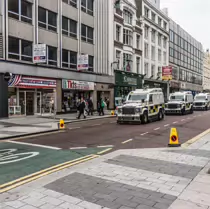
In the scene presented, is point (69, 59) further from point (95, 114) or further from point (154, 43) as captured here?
point (154, 43)

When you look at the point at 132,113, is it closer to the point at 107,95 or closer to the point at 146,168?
the point at 146,168

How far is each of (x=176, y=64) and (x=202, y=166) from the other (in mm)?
60506

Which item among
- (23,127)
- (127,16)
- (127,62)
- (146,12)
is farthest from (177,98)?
(146,12)

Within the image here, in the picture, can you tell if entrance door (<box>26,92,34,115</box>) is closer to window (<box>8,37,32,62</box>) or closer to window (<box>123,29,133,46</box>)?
window (<box>8,37,32,62</box>)

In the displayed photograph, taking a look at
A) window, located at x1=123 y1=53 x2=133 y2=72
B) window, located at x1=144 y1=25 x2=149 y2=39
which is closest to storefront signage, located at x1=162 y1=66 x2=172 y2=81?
window, located at x1=144 y1=25 x2=149 y2=39

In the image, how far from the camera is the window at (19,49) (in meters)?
21.9

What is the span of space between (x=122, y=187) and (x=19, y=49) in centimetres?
1980

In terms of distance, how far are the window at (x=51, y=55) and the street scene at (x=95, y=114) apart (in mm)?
100

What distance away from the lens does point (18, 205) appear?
438 centimetres

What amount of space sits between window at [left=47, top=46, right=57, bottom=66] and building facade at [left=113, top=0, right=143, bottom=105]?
35.4ft

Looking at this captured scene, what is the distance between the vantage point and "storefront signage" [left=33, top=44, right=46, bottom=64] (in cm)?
2241

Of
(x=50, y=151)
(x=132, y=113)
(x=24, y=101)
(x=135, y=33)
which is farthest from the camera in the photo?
(x=135, y=33)

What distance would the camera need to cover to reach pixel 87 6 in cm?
3106

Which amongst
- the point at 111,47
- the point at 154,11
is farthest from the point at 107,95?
the point at 154,11
